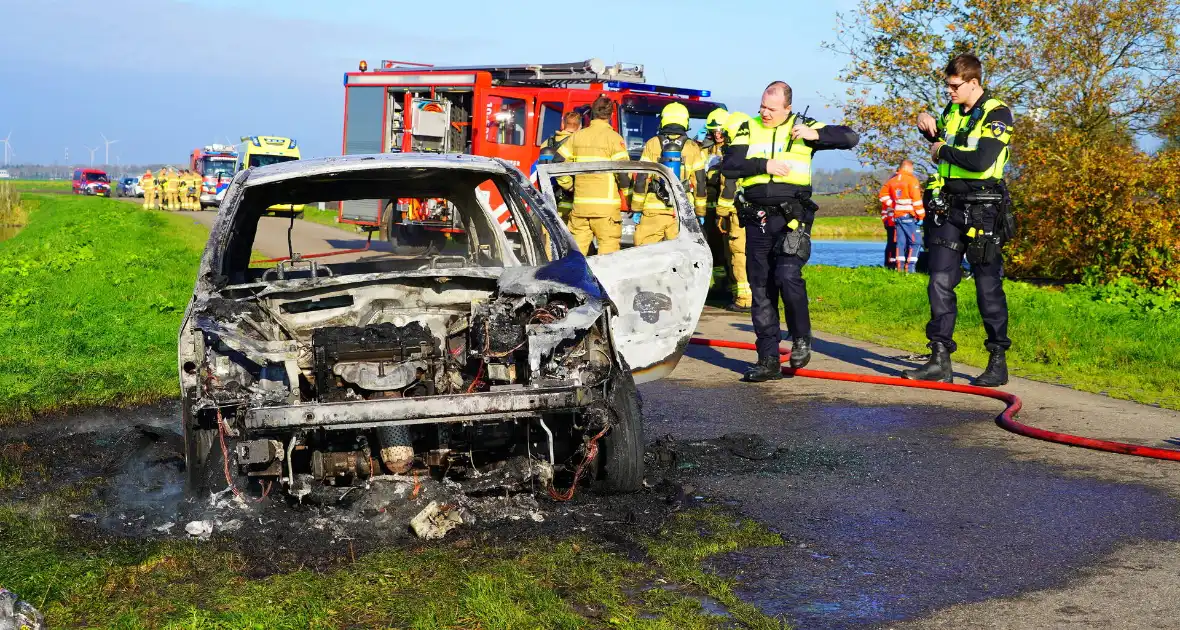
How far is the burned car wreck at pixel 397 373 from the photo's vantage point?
4.87 meters

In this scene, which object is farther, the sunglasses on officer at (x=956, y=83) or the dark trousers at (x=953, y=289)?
the dark trousers at (x=953, y=289)

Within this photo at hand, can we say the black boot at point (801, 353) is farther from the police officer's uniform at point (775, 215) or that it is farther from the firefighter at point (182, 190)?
the firefighter at point (182, 190)

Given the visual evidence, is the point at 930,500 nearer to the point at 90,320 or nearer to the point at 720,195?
the point at 720,195

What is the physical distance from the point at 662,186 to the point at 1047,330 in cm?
422

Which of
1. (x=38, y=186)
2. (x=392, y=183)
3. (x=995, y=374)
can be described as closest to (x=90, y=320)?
(x=392, y=183)

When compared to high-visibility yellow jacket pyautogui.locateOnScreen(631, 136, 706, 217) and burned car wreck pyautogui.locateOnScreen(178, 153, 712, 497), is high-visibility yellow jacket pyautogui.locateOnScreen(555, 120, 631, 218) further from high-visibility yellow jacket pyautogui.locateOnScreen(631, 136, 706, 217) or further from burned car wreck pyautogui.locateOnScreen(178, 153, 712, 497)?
burned car wreck pyautogui.locateOnScreen(178, 153, 712, 497)

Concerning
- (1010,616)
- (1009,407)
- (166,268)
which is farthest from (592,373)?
(166,268)

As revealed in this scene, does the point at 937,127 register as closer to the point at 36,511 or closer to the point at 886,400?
the point at 886,400

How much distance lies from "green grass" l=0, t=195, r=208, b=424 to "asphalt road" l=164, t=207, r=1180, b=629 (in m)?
3.71

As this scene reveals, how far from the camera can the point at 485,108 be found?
60.3 feet

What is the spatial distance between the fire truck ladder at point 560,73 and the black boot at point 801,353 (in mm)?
9383

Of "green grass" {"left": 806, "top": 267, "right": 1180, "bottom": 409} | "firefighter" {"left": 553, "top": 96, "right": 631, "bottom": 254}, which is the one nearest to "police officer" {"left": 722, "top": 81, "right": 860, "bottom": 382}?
"green grass" {"left": 806, "top": 267, "right": 1180, "bottom": 409}

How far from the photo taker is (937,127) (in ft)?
27.5

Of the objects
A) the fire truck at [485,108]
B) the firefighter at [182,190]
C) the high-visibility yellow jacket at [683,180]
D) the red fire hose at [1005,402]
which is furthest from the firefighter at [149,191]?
the red fire hose at [1005,402]
